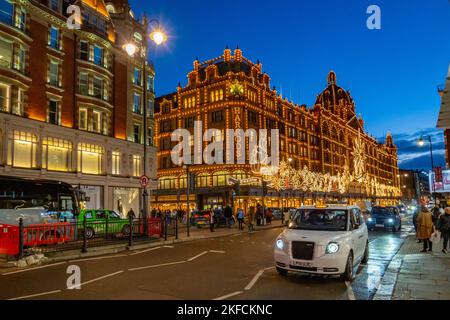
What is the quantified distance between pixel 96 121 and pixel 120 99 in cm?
449

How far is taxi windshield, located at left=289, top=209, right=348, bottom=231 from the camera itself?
9.99 meters

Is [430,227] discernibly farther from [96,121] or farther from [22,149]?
[96,121]

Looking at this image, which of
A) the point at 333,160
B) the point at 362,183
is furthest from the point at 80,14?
the point at 362,183

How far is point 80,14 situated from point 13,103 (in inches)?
452

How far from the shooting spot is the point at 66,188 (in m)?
23.9

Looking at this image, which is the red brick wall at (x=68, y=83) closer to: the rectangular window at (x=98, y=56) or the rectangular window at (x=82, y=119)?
the rectangular window at (x=82, y=119)

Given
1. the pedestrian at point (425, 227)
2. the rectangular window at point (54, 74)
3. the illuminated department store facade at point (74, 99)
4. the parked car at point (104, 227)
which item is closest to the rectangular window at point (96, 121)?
the illuminated department store facade at point (74, 99)

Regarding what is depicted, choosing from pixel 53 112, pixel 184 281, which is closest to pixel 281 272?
pixel 184 281

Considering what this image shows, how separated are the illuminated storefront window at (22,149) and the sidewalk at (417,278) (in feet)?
86.7

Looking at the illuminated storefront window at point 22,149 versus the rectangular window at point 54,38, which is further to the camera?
the rectangular window at point 54,38

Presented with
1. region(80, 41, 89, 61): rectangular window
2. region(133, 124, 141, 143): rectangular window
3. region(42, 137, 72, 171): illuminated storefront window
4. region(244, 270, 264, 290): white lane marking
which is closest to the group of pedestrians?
region(244, 270, 264, 290): white lane marking

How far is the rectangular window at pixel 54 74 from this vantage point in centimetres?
3196

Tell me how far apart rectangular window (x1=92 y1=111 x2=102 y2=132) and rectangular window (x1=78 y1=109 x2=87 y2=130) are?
0.93 metres
